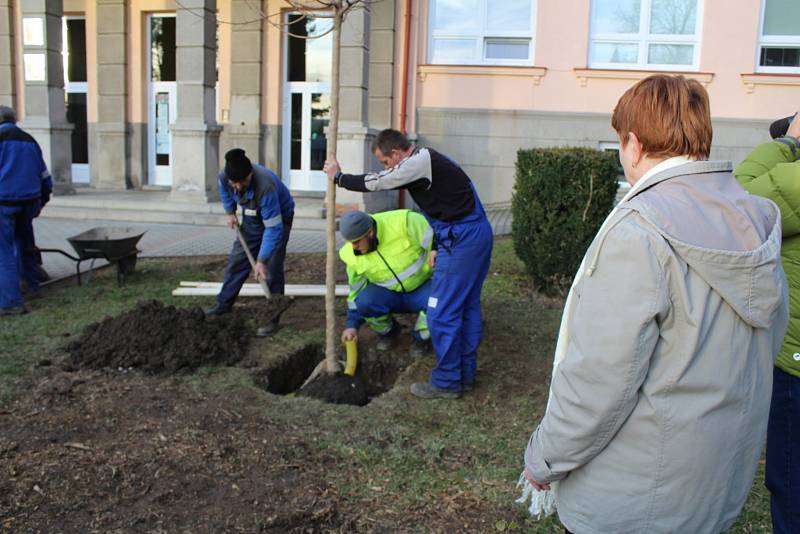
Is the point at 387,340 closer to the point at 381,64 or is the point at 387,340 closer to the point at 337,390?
the point at 337,390

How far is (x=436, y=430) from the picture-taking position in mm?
4430

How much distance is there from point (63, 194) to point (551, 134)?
905 cm

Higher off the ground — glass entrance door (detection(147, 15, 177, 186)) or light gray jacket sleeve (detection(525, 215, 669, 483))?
glass entrance door (detection(147, 15, 177, 186))

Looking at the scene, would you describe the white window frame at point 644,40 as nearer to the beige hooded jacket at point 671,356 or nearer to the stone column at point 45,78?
the stone column at point 45,78

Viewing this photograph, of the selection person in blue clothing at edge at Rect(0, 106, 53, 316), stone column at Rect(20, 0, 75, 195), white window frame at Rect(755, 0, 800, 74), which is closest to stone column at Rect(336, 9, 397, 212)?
person in blue clothing at edge at Rect(0, 106, 53, 316)

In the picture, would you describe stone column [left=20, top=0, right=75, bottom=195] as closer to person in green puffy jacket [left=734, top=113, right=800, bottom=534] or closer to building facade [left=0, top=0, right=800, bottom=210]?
building facade [left=0, top=0, right=800, bottom=210]

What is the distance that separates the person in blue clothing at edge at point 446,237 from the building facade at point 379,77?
714 centimetres

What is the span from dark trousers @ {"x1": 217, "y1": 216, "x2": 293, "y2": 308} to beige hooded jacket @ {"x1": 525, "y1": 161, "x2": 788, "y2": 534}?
16.0 feet

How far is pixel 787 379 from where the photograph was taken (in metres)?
2.61

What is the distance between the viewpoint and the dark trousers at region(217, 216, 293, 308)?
6559 mm

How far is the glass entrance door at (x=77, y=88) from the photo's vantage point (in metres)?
16.0

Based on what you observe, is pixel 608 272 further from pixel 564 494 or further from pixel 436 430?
pixel 436 430

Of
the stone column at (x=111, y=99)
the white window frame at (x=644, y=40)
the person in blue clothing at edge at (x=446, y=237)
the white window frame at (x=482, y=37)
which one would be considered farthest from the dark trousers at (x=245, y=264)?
the stone column at (x=111, y=99)

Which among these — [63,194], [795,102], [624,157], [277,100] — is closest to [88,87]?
[63,194]
